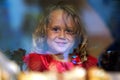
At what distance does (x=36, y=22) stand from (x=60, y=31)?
0.29 ft

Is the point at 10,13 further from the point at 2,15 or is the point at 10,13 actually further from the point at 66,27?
the point at 66,27

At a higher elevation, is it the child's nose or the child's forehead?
the child's forehead

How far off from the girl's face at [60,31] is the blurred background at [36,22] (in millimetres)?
50

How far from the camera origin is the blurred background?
1.36 metres

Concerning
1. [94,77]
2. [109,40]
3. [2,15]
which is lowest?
[94,77]

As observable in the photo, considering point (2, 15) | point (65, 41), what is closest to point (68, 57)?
point (65, 41)

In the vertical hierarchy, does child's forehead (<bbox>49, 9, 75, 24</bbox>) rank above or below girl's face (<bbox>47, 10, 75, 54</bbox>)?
above

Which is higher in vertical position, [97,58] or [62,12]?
[62,12]

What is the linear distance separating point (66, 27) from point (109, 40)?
0.55 feet

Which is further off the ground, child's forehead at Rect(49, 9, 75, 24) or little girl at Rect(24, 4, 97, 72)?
child's forehead at Rect(49, 9, 75, 24)

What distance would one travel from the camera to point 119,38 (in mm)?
1417

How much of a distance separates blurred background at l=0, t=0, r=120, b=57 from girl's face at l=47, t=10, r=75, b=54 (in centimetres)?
5

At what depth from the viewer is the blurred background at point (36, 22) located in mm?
1358

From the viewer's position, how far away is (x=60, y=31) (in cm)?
138
